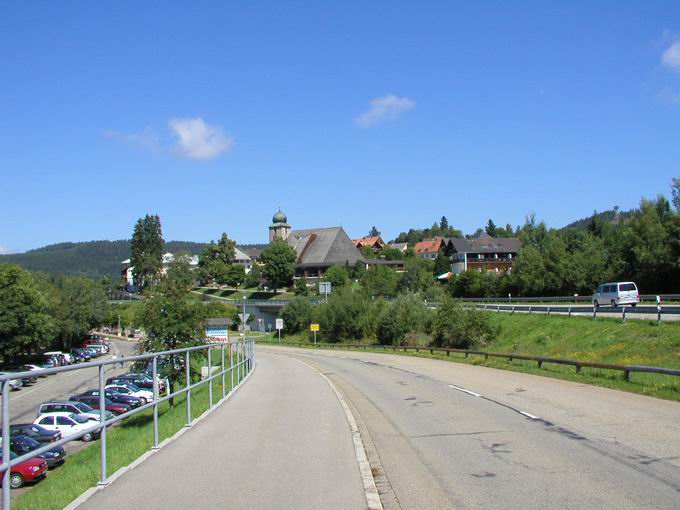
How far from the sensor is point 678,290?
205 ft

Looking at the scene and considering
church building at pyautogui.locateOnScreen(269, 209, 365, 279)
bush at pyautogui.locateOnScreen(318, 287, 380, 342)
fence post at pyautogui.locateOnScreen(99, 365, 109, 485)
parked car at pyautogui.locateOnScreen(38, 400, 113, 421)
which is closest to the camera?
parked car at pyautogui.locateOnScreen(38, 400, 113, 421)

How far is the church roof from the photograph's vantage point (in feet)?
499

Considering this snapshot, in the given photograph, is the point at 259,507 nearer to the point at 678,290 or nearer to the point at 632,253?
the point at 678,290

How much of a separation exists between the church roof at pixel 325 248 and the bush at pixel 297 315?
45.7 meters

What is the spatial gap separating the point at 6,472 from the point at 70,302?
9840cm

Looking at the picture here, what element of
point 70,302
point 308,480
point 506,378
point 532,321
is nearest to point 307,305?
point 70,302

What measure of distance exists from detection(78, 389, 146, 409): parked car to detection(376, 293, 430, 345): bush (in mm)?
51620

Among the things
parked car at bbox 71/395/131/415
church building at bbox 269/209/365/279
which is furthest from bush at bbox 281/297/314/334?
parked car at bbox 71/395/131/415

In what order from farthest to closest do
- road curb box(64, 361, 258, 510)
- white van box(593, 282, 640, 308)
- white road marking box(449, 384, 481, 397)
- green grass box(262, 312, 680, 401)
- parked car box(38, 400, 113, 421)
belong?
white van box(593, 282, 640, 308)
green grass box(262, 312, 680, 401)
white road marking box(449, 384, 481, 397)
parked car box(38, 400, 113, 421)
road curb box(64, 361, 258, 510)

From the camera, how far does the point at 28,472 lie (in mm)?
7305

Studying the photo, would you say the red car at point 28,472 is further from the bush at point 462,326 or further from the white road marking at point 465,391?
the bush at point 462,326

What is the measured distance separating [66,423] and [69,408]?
1.21 m

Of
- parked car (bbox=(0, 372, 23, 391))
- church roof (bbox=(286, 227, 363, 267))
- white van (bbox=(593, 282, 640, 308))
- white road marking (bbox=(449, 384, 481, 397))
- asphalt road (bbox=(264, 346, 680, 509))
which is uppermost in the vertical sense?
church roof (bbox=(286, 227, 363, 267))

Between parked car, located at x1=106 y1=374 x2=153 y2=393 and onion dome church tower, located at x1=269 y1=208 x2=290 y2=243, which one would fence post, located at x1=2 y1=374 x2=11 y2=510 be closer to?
parked car, located at x1=106 y1=374 x2=153 y2=393
